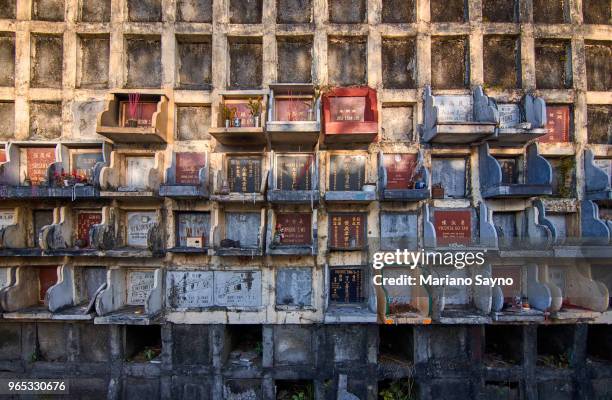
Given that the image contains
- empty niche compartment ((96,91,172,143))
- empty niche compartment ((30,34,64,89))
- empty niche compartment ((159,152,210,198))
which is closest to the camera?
empty niche compartment ((96,91,172,143))

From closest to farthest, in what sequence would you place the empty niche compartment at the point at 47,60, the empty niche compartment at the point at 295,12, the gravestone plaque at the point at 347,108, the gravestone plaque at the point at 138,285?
the gravestone plaque at the point at 347,108, the gravestone plaque at the point at 138,285, the empty niche compartment at the point at 47,60, the empty niche compartment at the point at 295,12

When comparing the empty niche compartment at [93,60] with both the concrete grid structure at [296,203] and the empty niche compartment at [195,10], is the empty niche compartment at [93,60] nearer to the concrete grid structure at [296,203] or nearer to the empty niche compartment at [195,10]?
the concrete grid structure at [296,203]

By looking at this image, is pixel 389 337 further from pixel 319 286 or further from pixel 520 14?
pixel 520 14

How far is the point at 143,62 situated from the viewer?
744 centimetres

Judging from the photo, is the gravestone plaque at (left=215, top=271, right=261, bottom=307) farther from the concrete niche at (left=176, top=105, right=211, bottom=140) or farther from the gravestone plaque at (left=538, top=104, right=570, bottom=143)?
the gravestone plaque at (left=538, top=104, right=570, bottom=143)

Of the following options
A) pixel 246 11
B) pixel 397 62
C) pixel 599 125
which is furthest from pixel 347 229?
pixel 599 125

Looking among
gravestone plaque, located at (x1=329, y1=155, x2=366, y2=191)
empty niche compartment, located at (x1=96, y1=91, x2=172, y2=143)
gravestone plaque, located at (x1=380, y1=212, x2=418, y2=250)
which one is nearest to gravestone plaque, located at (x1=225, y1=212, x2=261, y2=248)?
gravestone plaque, located at (x1=329, y1=155, x2=366, y2=191)

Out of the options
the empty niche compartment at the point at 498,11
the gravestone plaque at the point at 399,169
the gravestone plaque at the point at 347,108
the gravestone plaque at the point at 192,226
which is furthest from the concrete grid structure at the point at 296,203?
the gravestone plaque at the point at 347,108

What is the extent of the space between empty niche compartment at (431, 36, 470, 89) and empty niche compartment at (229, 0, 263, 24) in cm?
405

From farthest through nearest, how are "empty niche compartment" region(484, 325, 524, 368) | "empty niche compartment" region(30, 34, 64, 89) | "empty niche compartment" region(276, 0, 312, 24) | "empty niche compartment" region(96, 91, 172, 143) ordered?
"empty niche compartment" region(276, 0, 312, 24), "empty niche compartment" region(30, 34, 64, 89), "empty niche compartment" region(484, 325, 524, 368), "empty niche compartment" region(96, 91, 172, 143)

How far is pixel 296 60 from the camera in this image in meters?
7.47

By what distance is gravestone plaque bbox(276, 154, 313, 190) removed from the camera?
23.6 ft

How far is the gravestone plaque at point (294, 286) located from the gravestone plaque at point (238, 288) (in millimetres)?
504

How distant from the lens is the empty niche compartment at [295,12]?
745cm
